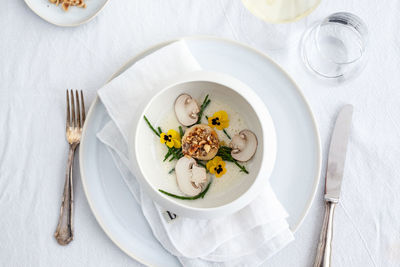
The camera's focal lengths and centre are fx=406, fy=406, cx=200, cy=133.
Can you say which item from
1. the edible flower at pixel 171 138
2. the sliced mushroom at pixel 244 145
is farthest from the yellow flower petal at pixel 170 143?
the sliced mushroom at pixel 244 145

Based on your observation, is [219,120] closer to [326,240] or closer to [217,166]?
[217,166]

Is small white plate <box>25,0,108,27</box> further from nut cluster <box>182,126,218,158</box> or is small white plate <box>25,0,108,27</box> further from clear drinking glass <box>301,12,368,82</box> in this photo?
clear drinking glass <box>301,12,368,82</box>

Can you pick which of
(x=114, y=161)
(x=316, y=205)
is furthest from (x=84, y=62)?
(x=316, y=205)

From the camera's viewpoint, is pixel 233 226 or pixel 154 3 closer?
pixel 233 226

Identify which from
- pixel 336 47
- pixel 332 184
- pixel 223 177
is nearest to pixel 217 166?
pixel 223 177

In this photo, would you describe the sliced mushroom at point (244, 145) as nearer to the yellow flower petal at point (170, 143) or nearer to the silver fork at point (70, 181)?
the yellow flower petal at point (170, 143)

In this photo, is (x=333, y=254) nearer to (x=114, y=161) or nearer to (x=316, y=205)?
(x=316, y=205)

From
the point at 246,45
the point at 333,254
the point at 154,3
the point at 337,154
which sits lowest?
the point at 333,254
